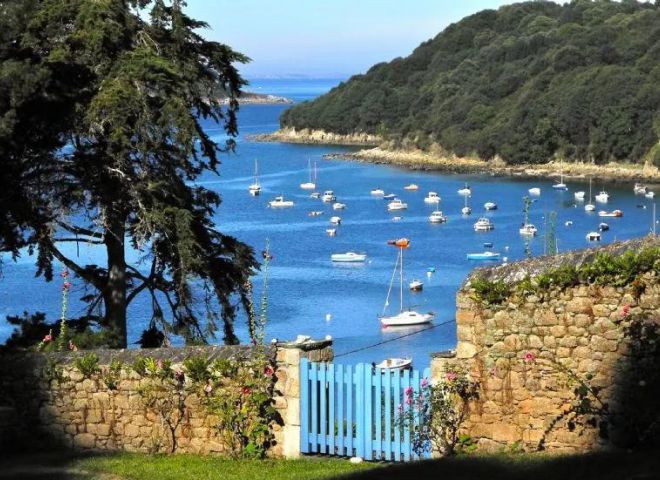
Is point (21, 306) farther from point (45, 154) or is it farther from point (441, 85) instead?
point (441, 85)

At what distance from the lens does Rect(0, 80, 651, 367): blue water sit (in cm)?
5566

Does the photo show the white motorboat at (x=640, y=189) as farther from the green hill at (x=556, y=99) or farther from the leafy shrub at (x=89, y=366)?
the leafy shrub at (x=89, y=366)

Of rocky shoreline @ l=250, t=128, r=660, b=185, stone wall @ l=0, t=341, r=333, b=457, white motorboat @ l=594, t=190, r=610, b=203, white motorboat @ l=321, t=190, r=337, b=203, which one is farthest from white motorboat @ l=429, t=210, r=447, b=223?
stone wall @ l=0, t=341, r=333, b=457

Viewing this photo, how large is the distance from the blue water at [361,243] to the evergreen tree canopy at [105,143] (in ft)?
10.3

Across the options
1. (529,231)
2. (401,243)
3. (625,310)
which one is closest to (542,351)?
(625,310)

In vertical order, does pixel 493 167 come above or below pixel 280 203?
above

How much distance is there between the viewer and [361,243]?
88.9m

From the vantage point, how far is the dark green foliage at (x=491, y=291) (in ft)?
35.4

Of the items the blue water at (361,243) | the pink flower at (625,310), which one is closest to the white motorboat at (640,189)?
the blue water at (361,243)

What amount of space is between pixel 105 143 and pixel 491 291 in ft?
40.2

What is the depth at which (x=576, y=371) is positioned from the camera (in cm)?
1062

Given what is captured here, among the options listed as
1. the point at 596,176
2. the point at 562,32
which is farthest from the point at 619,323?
the point at 562,32

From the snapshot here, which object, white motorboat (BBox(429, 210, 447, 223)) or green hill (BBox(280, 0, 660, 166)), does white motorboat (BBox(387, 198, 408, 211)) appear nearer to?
white motorboat (BBox(429, 210, 447, 223))

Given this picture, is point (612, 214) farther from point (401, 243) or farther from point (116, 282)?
point (116, 282)
